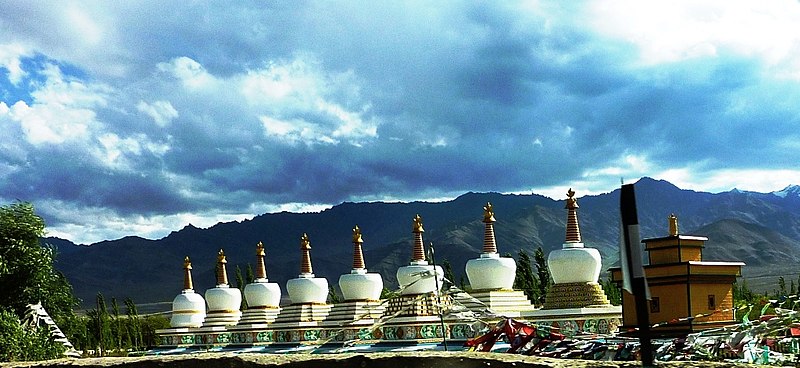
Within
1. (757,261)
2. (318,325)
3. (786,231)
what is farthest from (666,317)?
(786,231)

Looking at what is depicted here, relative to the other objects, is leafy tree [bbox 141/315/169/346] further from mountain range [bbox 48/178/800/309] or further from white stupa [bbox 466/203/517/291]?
mountain range [bbox 48/178/800/309]

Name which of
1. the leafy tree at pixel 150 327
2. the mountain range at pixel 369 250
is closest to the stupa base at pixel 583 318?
the leafy tree at pixel 150 327

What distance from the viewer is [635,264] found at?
3900mm

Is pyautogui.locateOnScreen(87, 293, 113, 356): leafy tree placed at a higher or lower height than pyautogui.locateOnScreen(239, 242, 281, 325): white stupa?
lower

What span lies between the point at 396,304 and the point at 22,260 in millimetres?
9939

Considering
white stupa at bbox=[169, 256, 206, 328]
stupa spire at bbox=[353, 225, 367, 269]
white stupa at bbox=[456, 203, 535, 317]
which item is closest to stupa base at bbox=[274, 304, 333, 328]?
stupa spire at bbox=[353, 225, 367, 269]

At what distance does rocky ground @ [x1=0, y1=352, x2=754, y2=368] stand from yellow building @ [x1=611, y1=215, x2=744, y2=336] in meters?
10.3

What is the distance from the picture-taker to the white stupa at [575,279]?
72.2ft

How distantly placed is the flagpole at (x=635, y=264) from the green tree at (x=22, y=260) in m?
21.1

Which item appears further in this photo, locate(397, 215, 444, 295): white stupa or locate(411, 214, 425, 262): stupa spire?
locate(411, 214, 425, 262): stupa spire

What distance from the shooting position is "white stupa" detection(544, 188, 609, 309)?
2200cm

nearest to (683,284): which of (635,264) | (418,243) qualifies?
(418,243)

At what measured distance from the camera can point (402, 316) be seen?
24672 millimetres

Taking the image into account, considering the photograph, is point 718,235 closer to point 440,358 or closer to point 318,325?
point 318,325
